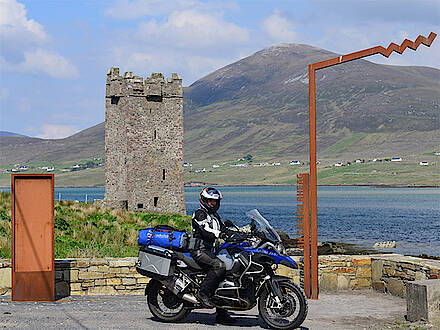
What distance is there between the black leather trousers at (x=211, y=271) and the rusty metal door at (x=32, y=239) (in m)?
3.18

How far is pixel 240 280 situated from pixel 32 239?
13.2ft

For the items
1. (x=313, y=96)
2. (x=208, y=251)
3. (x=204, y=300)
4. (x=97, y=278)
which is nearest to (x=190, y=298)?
(x=204, y=300)

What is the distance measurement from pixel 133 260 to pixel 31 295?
195 cm

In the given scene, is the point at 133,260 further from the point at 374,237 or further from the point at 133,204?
the point at 374,237

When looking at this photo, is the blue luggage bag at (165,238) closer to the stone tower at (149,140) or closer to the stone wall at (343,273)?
the stone wall at (343,273)

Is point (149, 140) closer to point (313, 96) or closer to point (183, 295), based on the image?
point (313, 96)

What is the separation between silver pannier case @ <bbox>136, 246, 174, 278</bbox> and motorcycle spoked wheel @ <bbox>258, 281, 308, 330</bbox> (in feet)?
4.77

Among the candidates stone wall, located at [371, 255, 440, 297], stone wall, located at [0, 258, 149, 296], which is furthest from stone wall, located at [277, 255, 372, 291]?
stone wall, located at [0, 258, 149, 296]

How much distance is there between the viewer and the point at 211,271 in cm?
880

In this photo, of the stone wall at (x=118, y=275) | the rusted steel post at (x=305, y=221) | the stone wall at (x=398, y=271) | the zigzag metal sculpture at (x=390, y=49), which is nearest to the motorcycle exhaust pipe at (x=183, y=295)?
the stone wall at (x=118, y=275)

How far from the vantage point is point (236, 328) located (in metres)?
8.82

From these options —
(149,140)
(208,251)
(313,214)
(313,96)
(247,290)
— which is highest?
(149,140)

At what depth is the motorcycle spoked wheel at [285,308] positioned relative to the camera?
853cm

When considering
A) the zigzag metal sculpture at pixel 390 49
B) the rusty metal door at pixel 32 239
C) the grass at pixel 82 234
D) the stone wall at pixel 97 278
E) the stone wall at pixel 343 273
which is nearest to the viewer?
the rusty metal door at pixel 32 239
